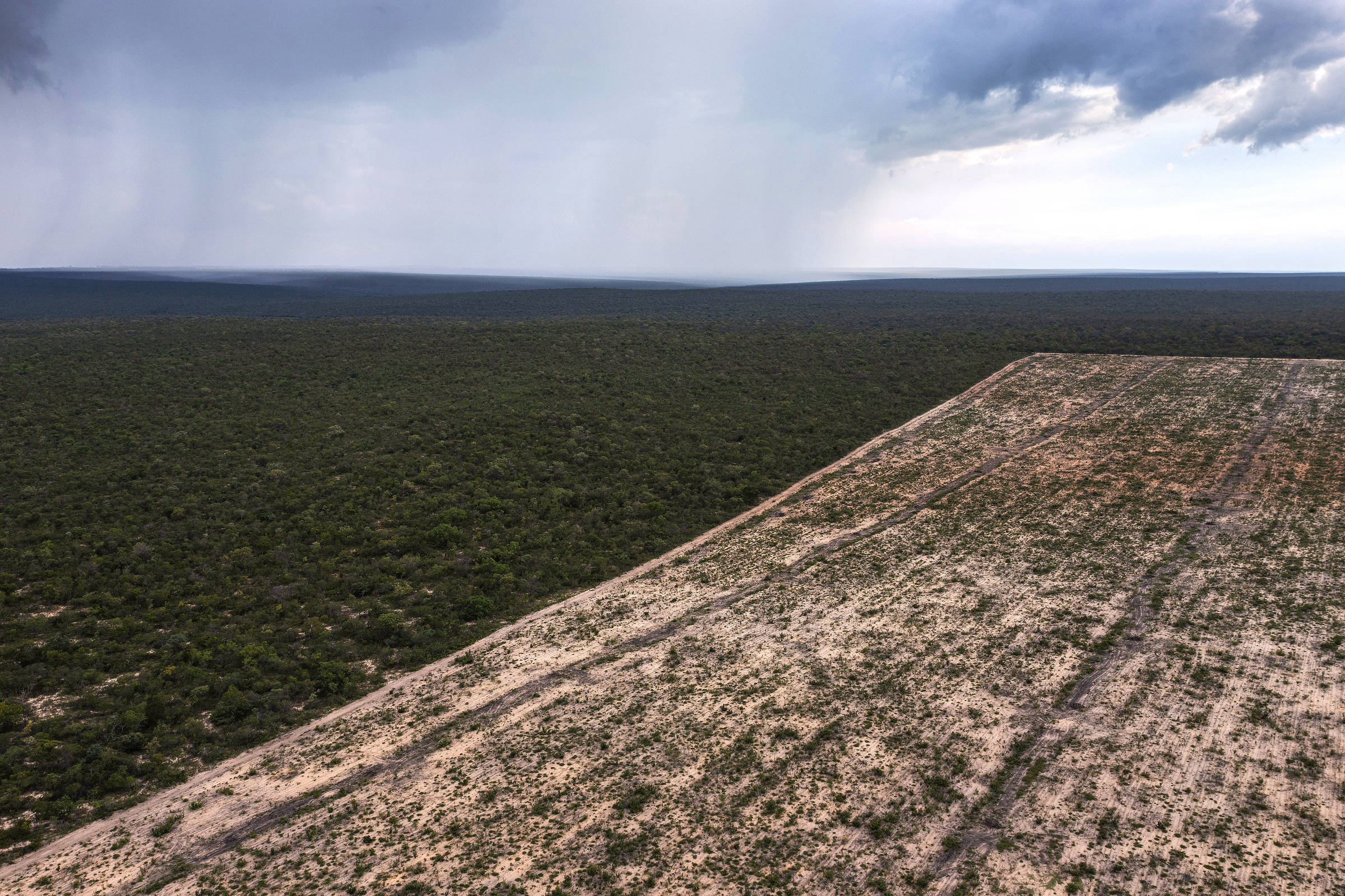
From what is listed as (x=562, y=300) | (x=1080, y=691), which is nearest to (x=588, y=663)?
(x=1080, y=691)

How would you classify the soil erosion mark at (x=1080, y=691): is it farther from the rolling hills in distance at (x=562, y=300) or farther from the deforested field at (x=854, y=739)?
the rolling hills in distance at (x=562, y=300)

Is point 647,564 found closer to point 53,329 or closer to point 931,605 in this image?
point 931,605

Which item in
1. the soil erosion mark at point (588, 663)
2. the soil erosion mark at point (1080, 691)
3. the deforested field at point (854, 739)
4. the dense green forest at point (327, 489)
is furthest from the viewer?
the dense green forest at point (327, 489)

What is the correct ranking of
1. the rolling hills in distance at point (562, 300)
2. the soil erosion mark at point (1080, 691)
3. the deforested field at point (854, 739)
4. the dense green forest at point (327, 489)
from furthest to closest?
the rolling hills in distance at point (562, 300) → the dense green forest at point (327, 489) → the soil erosion mark at point (1080, 691) → the deforested field at point (854, 739)

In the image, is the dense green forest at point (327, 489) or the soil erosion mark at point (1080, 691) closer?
the soil erosion mark at point (1080, 691)

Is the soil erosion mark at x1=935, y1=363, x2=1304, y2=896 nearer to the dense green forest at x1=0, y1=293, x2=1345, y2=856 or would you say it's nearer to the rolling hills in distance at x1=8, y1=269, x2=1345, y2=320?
the dense green forest at x1=0, y1=293, x2=1345, y2=856

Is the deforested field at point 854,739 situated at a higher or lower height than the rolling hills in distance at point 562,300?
lower

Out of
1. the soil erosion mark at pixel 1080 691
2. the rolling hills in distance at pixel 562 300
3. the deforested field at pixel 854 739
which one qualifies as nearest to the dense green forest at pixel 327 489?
the deforested field at pixel 854 739
